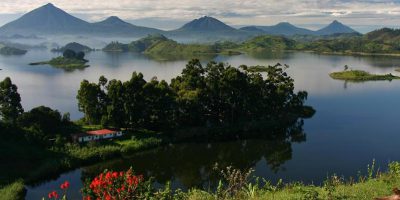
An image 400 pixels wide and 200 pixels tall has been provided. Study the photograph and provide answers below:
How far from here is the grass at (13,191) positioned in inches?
1007

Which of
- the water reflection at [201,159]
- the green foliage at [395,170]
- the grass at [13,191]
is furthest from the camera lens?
the water reflection at [201,159]

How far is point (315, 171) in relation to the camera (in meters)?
32.4

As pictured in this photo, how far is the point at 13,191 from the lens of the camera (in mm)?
26391

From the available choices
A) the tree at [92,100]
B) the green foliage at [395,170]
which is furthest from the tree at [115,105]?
the green foliage at [395,170]

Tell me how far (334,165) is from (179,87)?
64.7 ft

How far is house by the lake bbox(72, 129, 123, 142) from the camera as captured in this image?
3678 cm

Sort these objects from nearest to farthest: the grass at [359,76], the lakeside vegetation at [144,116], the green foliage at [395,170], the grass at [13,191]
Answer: the green foliage at [395,170]
the grass at [13,191]
the lakeside vegetation at [144,116]
the grass at [359,76]

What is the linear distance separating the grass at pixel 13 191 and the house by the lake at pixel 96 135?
921 cm

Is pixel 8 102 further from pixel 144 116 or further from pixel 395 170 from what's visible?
pixel 395 170

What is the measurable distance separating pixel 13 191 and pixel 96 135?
38.5ft

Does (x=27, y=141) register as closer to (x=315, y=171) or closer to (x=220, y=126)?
(x=220, y=126)

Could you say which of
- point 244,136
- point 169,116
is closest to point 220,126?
point 244,136

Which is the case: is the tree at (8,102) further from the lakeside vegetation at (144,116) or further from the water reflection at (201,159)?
the water reflection at (201,159)

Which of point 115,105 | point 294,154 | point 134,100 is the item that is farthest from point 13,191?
point 294,154
